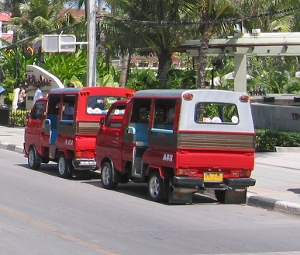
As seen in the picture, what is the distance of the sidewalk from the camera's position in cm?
1351

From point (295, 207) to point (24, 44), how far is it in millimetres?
34880

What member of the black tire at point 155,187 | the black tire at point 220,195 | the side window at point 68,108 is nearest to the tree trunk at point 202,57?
the side window at point 68,108

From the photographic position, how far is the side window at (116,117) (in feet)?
51.1

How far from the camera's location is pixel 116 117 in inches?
622

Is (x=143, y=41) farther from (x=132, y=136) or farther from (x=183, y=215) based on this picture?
(x=183, y=215)

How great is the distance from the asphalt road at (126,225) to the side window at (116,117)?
1400mm

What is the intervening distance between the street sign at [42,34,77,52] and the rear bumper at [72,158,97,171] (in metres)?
8.99

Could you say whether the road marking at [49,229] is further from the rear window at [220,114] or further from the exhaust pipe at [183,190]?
the rear window at [220,114]

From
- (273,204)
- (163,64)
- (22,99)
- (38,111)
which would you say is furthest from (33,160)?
(22,99)

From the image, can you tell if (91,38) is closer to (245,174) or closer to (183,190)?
(245,174)

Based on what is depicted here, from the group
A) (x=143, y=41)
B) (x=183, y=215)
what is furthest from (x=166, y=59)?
(x=183, y=215)

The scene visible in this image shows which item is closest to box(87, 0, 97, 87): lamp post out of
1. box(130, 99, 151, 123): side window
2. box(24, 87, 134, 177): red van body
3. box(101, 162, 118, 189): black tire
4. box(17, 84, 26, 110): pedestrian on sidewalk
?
box(24, 87, 134, 177): red van body

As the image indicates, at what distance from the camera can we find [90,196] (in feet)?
47.8

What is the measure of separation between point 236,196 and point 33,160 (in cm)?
677
